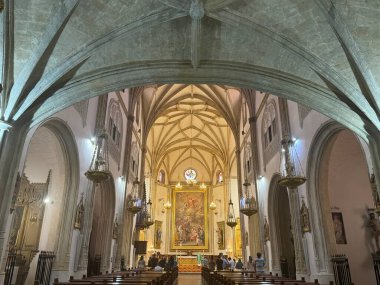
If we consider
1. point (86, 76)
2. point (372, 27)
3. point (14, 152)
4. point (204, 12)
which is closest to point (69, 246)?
point (14, 152)

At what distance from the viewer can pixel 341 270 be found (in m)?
9.28

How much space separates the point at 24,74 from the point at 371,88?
7542 mm

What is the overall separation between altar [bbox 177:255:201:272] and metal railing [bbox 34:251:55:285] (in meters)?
18.6

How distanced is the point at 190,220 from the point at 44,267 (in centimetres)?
2312

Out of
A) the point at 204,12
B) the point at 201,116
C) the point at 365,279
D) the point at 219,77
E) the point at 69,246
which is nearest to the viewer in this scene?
the point at 204,12

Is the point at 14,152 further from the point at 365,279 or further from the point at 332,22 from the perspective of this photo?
the point at 365,279

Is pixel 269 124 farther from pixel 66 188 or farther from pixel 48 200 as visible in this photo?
pixel 48 200

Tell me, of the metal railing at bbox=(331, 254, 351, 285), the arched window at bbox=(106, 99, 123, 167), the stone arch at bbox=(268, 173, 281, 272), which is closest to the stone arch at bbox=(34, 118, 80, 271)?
the arched window at bbox=(106, 99, 123, 167)

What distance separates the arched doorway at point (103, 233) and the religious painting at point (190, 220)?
51.9ft

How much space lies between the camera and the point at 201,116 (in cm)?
2769

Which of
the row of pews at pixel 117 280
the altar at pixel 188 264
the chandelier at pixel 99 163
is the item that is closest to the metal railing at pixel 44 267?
the row of pews at pixel 117 280

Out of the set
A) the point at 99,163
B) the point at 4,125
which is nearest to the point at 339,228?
the point at 99,163

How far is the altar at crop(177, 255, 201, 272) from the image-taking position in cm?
2662

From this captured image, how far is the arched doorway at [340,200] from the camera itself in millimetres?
9881
